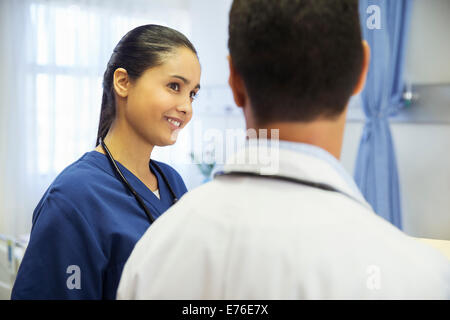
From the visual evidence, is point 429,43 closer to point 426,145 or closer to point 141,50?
point 426,145

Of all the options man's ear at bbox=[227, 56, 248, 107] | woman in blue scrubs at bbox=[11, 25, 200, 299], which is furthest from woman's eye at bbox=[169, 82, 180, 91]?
man's ear at bbox=[227, 56, 248, 107]

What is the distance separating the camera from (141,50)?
1092mm

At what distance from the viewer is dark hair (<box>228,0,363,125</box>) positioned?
48 cm

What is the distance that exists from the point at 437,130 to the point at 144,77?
4.88 ft

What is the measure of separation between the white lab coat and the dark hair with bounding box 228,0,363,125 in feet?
0.20

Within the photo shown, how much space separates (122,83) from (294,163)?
0.73 m

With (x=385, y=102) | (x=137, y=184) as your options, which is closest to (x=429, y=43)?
(x=385, y=102)

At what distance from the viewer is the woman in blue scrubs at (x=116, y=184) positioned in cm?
90

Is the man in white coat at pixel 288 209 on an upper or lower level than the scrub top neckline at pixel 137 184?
upper

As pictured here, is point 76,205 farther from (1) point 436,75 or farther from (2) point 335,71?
(1) point 436,75

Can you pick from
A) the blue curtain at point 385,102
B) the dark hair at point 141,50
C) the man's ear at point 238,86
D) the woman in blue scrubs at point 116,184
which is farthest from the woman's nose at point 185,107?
the blue curtain at point 385,102

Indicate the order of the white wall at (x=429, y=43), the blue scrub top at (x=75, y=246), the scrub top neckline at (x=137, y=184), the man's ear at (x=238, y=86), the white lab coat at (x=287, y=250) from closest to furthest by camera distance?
the white lab coat at (x=287, y=250) → the man's ear at (x=238, y=86) → the blue scrub top at (x=75, y=246) → the scrub top neckline at (x=137, y=184) → the white wall at (x=429, y=43)

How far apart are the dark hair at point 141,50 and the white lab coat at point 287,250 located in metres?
0.65

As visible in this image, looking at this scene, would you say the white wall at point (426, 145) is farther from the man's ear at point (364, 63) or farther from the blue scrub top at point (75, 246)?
the man's ear at point (364, 63)
